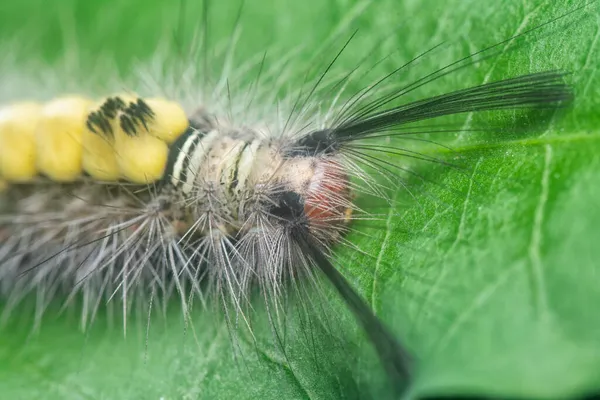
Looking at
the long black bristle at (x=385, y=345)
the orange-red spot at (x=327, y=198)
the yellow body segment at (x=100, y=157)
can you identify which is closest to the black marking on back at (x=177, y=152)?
the yellow body segment at (x=100, y=157)

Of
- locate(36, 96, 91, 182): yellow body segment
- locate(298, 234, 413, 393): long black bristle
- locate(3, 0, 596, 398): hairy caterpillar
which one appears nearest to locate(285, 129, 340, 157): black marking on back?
locate(3, 0, 596, 398): hairy caterpillar

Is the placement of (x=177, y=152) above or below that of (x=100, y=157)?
above

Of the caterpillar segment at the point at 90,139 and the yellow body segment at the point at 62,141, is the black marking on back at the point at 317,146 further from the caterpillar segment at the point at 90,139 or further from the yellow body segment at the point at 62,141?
the yellow body segment at the point at 62,141

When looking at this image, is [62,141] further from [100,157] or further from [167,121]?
[167,121]

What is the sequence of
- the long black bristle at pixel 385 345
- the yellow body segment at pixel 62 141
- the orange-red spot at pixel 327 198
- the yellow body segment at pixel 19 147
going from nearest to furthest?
1. the long black bristle at pixel 385 345
2. the orange-red spot at pixel 327 198
3. the yellow body segment at pixel 62 141
4. the yellow body segment at pixel 19 147

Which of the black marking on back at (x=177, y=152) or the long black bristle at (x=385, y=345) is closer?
the long black bristle at (x=385, y=345)

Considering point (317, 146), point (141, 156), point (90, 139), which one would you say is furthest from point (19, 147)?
point (317, 146)

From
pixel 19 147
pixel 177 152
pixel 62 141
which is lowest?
pixel 19 147

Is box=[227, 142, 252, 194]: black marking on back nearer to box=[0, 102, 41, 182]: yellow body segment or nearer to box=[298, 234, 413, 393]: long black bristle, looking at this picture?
box=[298, 234, 413, 393]: long black bristle
